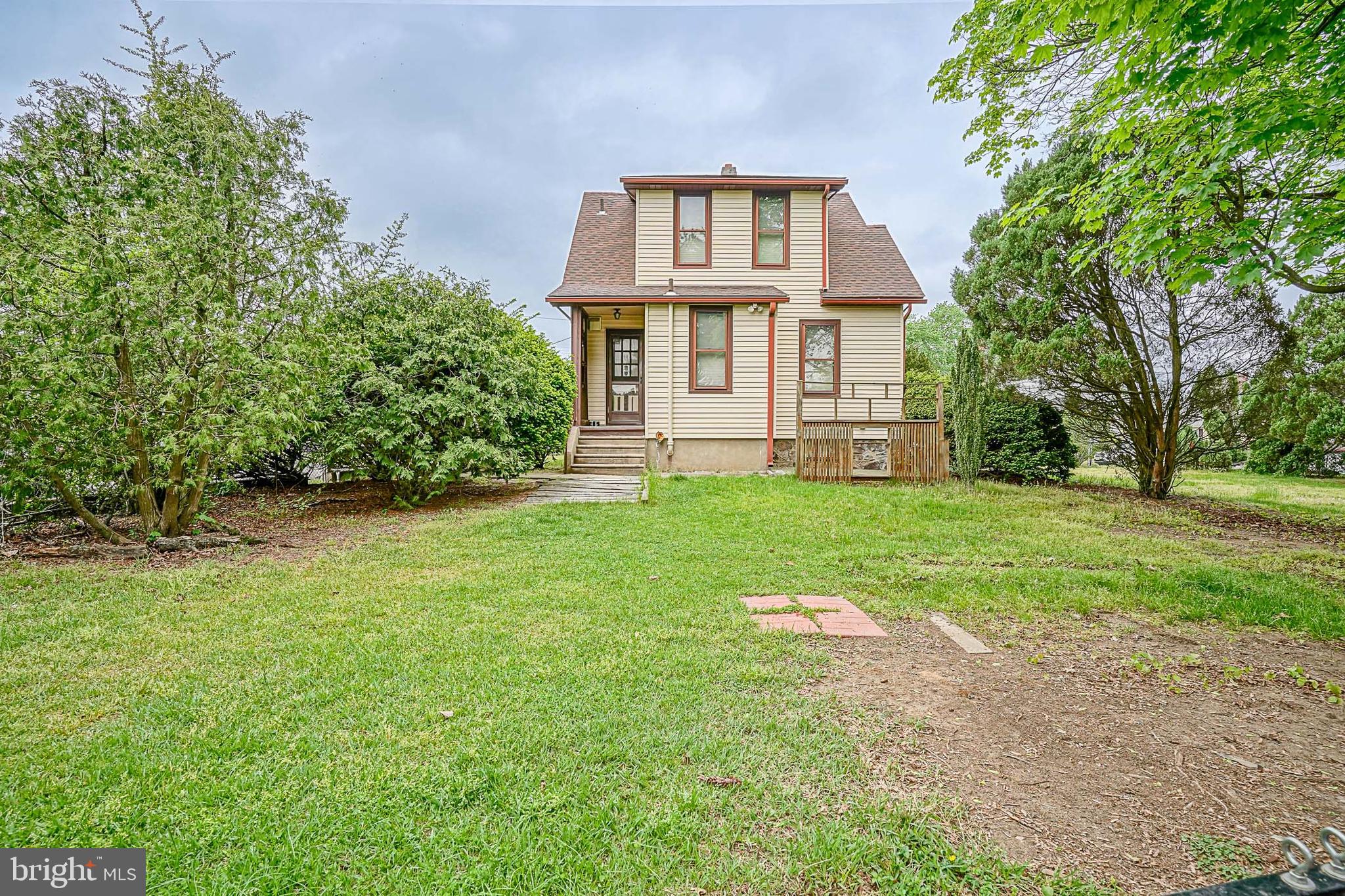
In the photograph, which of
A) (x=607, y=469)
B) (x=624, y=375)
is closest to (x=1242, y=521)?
(x=607, y=469)

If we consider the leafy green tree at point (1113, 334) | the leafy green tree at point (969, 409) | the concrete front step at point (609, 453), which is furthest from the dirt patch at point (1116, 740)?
the concrete front step at point (609, 453)

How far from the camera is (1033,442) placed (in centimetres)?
1138

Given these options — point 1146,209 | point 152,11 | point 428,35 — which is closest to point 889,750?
point 1146,209

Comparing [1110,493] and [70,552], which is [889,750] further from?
[1110,493]

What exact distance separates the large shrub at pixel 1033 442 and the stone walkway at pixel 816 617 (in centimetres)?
881

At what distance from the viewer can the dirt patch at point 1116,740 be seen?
5.80ft

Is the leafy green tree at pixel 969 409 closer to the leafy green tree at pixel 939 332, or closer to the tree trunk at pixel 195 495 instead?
the tree trunk at pixel 195 495

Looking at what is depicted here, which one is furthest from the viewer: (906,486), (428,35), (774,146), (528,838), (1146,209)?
(774,146)

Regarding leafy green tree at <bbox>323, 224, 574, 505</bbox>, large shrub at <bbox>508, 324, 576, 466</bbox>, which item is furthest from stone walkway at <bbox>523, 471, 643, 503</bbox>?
leafy green tree at <bbox>323, 224, 574, 505</bbox>

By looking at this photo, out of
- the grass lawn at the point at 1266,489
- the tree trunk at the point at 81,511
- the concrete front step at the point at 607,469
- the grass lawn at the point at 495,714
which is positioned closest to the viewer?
the grass lawn at the point at 495,714

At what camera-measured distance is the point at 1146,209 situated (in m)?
4.63

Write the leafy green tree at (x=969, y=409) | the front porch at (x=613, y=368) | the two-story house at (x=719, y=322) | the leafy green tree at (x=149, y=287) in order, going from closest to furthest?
Answer: the leafy green tree at (x=149, y=287), the leafy green tree at (x=969, y=409), the two-story house at (x=719, y=322), the front porch at (x=613, y=368)

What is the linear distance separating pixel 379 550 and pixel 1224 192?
29.6 ft

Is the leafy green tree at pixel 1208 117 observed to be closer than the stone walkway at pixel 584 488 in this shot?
Yes
